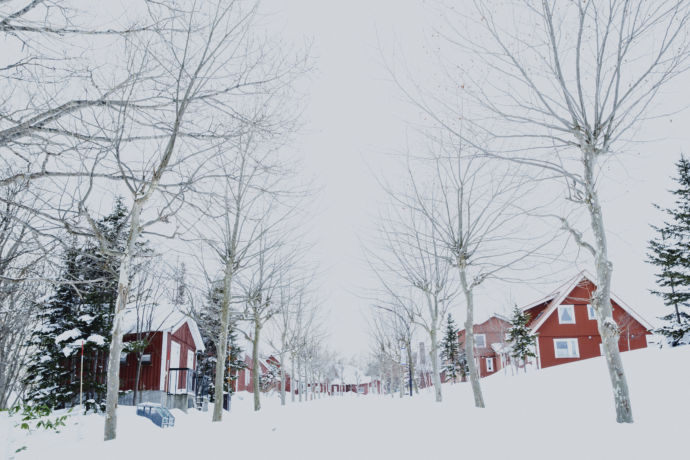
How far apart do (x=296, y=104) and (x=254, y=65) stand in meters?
1.11

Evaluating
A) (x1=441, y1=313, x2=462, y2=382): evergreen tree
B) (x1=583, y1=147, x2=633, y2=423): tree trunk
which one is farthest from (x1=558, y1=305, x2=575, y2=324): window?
(x1=583, y1=147, x2=633, y2=423): tree trunk

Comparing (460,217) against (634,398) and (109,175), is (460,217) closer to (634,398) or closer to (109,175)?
(634,398)

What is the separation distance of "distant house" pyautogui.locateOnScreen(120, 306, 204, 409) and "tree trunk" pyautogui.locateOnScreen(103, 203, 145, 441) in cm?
1287

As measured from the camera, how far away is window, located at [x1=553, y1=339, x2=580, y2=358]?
3422cm

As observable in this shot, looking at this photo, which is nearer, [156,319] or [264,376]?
[156,319]

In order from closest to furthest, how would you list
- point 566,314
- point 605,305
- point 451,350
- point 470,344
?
1. point 605,305
2. point 470,344
3. point 566,314
4. point 451,350

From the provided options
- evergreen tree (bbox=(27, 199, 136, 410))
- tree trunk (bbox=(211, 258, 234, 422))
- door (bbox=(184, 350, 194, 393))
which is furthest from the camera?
door (bbox=(184, 350, 194, 393))

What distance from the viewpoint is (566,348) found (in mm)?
34281

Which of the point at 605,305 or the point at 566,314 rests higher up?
the point at 566,314

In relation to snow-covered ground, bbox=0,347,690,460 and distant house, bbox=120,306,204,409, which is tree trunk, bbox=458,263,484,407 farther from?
distant house, bbox=120,306,204,409

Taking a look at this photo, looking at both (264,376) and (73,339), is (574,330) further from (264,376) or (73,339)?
(264,376)

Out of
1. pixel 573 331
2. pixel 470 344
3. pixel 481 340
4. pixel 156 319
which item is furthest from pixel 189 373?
pixel 481 340

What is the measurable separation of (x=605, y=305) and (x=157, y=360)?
21.0m

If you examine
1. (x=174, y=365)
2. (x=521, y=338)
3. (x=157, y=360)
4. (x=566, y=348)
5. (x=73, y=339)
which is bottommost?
(x=174, y=365)
